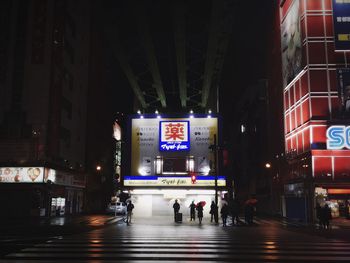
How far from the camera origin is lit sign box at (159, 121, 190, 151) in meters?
44.6

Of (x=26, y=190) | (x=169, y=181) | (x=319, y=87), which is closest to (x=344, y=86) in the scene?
(x=319, y=87)

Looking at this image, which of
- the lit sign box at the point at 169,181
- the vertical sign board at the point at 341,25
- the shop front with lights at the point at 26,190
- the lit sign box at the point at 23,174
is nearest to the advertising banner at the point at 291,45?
the vertical sign board at the point at 341,25

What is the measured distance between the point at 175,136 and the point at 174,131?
578 millimetres

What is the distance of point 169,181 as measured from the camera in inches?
1620

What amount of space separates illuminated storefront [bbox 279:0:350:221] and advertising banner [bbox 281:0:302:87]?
0.33 feet

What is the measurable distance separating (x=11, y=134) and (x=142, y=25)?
53.3ft

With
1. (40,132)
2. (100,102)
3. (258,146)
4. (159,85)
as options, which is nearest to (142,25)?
(40,132)

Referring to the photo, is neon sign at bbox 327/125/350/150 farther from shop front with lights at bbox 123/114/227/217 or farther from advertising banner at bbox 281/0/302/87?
shop front with lights at bbox 123/114/227/217

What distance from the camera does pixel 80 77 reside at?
162ft

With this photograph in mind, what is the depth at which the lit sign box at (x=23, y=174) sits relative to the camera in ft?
118

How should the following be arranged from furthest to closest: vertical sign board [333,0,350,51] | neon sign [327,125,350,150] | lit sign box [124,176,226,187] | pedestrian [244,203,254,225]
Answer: lit sign box [124,176,226,187]
vertical sign board [333,0,350,51]
neon sign [327,125,350,150]
pedestrian [244,203,254,225]

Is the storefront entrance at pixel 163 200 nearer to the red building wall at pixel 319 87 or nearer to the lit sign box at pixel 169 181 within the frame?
the lit sign box at pixel 169 181

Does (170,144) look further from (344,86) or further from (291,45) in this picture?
(344,86)

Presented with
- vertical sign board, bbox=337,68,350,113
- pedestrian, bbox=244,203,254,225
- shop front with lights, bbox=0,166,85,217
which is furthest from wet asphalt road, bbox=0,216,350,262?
shop front with lights, bbox=0,166,85,217
